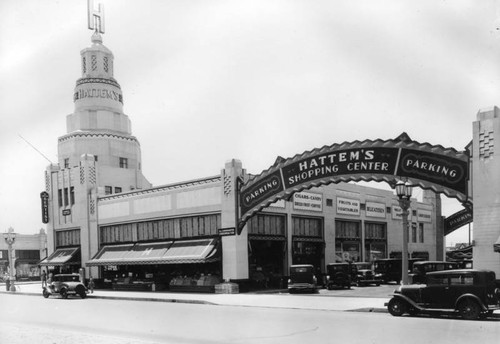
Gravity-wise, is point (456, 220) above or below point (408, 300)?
above

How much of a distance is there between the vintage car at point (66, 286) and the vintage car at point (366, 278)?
17450mm

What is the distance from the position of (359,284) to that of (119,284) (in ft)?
55.8

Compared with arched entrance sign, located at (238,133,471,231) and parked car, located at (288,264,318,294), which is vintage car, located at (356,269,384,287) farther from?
arched entrance sign, located at (238,133,471,231)

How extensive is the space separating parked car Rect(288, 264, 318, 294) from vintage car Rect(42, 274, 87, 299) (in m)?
12.6

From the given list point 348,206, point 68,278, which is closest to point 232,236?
point 68,278

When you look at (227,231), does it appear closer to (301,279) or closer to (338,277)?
(301,279)

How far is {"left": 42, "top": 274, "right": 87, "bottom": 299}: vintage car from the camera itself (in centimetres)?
3111

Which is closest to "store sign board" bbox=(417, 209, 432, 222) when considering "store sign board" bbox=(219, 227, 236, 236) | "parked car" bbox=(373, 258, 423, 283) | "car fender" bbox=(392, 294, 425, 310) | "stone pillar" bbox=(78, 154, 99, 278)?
"parked car" bbox=(373, 258, 423, 283)

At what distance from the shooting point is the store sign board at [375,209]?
43.1m

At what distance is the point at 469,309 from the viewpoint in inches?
647

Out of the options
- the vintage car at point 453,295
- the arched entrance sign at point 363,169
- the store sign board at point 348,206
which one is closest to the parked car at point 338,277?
the arched entrance sign at point 363,169

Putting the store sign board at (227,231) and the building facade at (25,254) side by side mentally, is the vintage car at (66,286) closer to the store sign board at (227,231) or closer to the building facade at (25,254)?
the store sign board at (227,231)

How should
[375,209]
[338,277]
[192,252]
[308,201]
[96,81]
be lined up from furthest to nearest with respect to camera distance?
[96,81] → [375,209] → [308,201] → [192,252] → [338,277]

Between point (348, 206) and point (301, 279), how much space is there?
1290 cm
